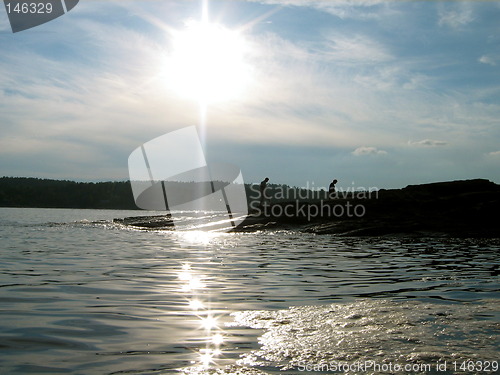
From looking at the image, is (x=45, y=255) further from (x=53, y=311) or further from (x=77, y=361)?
(x=77, y=361)

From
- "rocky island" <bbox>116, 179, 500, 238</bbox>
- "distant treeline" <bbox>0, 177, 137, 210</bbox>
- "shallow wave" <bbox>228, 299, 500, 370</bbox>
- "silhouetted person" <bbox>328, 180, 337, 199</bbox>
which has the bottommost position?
"shallow wave" <bbox>228, 299, 500, 370</bbox>

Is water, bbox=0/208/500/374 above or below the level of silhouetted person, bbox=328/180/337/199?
below

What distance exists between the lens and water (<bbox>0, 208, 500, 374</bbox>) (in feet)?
17.9

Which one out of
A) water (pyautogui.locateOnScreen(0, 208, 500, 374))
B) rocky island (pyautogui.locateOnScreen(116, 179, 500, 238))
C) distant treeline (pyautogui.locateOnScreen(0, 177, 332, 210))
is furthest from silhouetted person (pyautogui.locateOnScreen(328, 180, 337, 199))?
distant treeline (pyautogui.locateOnScreen(0, 177, 332, 210))

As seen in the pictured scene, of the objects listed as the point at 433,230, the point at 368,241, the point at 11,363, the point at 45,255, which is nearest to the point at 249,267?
the point at 45,255

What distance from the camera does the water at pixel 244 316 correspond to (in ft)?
17.9

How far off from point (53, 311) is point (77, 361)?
2.92 meters
